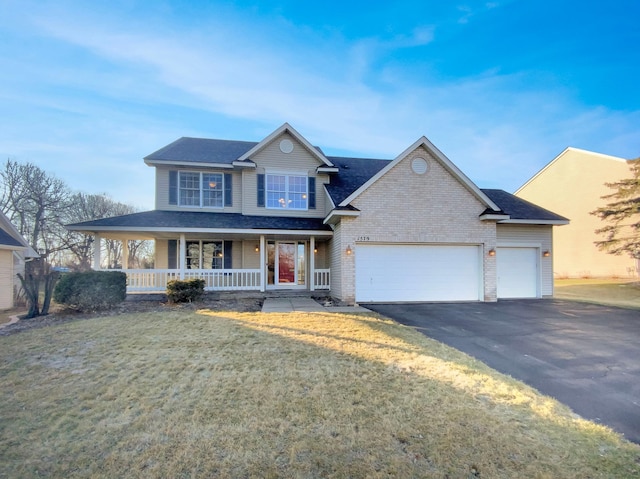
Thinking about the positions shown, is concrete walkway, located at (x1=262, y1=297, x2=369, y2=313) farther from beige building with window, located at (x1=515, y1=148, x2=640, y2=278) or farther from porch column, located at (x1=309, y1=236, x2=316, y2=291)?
beige building with window, located at (x1=515, y1=148, x2=640, y2=278)

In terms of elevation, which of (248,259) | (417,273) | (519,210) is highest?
(519,210)

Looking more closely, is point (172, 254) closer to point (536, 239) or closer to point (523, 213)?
point (523, 213)

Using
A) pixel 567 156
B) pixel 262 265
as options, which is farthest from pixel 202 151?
pixel 567 156

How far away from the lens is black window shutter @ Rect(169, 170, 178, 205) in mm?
13648

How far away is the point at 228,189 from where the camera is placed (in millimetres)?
14070

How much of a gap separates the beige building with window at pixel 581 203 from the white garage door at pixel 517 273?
13.2 metres

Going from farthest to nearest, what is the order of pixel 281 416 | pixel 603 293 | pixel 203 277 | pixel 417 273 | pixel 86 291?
pixel 603 293 < pixel 203 277 < pixel 417 273 < pixel 86 291 < pixel 281 416

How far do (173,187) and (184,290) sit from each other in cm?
560

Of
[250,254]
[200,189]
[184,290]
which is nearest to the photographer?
[184,290]

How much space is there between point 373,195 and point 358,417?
8955 mm

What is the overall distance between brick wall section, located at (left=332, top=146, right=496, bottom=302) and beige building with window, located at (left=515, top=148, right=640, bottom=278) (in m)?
16.6

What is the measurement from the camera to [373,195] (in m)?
11.3

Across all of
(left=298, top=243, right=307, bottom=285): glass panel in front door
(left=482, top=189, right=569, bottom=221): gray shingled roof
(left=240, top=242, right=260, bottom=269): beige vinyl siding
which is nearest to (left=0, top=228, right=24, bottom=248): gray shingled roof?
(left=240, top=242, right=260, bottom=269): beige vinyl siding

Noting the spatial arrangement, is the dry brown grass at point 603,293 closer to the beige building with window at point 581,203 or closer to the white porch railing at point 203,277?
the beige building with window at point 581,203
